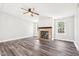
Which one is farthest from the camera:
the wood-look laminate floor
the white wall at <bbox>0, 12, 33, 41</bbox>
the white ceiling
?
the white wall at <bbox>0, 12, 33, 41</bbox>

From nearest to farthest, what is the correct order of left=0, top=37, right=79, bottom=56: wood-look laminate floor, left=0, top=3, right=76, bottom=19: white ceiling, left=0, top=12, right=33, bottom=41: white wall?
left=0, top=37, right=79, bottom=56: wood-look laminate floor, left=0, top=3, right=76, bottom=19: white ceiling, left=0, top=12, right=33, bottom=41: white wall

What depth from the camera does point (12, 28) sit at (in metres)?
5.01

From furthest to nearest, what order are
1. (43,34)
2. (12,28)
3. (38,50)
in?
1. (12,28)
2. (43,34)
3. (38,50)

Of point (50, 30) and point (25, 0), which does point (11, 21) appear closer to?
point (50, 30)

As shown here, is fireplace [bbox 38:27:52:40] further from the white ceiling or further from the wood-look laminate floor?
the white ceiling

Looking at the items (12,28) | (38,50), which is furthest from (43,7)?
(12,28)

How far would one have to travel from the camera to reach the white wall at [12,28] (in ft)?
14.6

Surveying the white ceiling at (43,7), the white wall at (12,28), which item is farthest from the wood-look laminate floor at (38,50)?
the white ceiling at (43,7)

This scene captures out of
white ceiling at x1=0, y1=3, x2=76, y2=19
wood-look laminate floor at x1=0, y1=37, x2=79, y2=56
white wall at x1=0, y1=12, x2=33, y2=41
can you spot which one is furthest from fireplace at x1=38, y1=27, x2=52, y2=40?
white wall at x1=0, y1=12, x2=33, y2=41

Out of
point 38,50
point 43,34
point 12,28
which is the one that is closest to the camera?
point 38,50

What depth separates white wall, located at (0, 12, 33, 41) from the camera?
445 cm

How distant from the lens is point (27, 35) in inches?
241

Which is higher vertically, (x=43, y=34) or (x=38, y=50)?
(x=43, y=34)

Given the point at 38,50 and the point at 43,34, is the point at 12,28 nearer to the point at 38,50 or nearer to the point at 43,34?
the point at 43,34
